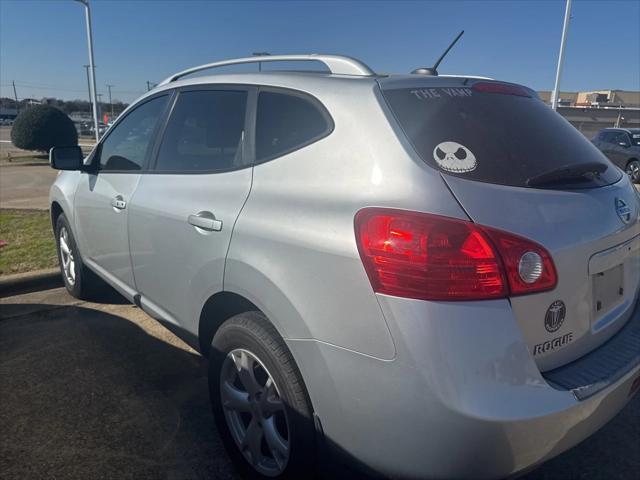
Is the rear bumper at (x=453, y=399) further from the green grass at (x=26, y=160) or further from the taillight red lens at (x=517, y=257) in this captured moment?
the green grass at (x=26, y=160)

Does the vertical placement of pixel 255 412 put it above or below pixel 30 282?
above

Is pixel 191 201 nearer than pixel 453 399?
No

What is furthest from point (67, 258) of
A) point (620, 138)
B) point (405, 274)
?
point (620, 138)

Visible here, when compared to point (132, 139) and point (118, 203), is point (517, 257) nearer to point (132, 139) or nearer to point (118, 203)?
point (118, 203)

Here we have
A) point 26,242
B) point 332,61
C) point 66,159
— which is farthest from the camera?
point 26,242

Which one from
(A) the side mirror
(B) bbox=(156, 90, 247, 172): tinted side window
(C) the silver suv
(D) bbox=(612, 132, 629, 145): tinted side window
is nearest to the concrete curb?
(A) the side mirror

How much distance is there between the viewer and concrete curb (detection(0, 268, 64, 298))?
15.7ft

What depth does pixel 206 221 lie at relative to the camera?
2336 mm

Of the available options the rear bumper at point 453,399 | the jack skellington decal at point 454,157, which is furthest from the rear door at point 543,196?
the rear bumper at point 453,399

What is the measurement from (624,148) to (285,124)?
1694 centimetres

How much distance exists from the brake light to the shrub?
18.0m

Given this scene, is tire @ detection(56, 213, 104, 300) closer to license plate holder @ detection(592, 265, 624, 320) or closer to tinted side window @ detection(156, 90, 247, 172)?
tinted side window @ detection(156, 90, 247, 172)

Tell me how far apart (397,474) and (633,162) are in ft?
55.6

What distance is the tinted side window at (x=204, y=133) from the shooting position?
2498mm
